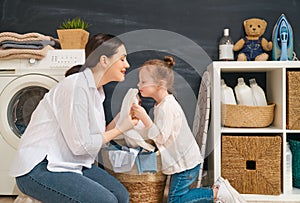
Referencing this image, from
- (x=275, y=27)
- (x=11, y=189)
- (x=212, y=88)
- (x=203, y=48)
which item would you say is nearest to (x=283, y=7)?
(x=275, y=27)

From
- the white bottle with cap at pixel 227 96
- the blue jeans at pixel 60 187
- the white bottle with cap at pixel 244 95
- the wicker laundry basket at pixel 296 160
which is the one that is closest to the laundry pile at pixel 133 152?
the blue jeans at pixel 60 187

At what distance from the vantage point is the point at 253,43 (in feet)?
9.49

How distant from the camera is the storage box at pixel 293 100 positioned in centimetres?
254

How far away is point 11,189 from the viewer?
2.63m

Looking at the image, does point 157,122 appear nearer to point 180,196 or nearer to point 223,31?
point 180,196

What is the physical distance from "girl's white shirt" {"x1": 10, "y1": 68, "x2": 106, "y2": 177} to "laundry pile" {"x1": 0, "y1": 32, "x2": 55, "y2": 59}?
2.40 feet

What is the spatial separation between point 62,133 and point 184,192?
807 mm

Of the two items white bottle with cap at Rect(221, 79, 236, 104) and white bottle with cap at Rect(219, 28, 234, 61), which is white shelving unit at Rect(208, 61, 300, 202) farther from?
white bottle with cap at Rect(219, 28, 234, 61)

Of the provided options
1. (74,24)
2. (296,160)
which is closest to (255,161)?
(296,160)

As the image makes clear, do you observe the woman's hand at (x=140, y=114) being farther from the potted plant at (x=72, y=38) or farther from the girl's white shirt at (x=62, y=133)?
the potted plant at (x=72, y=38)

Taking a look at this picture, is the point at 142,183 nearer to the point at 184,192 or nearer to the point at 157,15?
the point at 184,192

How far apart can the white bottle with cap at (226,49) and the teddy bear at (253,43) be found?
0.21 feet

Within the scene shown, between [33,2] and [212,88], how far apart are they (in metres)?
1.50

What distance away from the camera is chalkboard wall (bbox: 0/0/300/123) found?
118 inches
